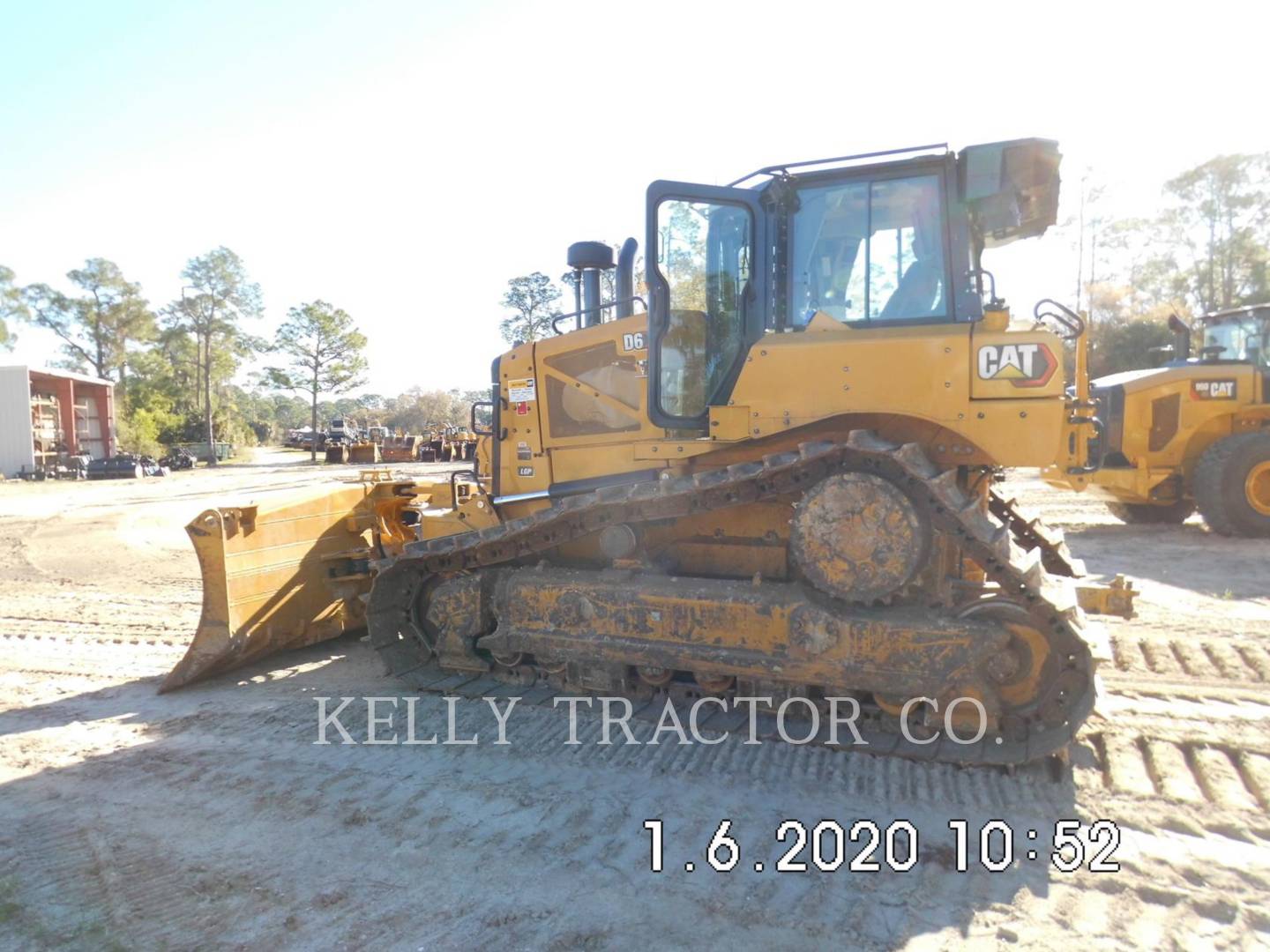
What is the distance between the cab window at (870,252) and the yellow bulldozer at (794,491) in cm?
1

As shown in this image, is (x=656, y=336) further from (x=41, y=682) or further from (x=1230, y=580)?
(x=1230, y=580)

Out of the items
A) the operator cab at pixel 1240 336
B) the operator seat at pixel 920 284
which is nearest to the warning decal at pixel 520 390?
the operator seat at pixel 920 284

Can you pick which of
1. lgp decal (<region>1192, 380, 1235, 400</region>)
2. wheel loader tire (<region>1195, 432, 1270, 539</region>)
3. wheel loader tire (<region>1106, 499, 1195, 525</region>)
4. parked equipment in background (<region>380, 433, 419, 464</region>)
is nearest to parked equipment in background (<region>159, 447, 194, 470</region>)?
parked equipment in background (<region>380, 433, 419, 464</region>)

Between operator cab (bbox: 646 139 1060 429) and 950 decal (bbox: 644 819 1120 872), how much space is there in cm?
228

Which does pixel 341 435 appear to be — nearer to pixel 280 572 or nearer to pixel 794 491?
pixel 280 572

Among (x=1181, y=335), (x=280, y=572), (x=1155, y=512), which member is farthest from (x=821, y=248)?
(x=1181, y=335)

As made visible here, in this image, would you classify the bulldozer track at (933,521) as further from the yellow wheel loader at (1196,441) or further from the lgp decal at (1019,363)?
the yellow wheel loader at (1196,441)

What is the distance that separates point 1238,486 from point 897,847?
29.0 ft

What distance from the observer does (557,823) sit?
11.5ft

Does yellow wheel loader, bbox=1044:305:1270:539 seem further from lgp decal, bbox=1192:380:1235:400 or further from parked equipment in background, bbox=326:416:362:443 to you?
parked equipment in background, bbox=326:416:362:443

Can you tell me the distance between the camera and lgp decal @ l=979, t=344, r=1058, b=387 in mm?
3850

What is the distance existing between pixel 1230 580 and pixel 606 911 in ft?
24.8

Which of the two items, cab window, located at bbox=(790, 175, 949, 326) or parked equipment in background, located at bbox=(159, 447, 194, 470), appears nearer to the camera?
cab window, located at bbox=(790, 175, 949, 326)

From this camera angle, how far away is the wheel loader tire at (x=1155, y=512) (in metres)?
10.8
